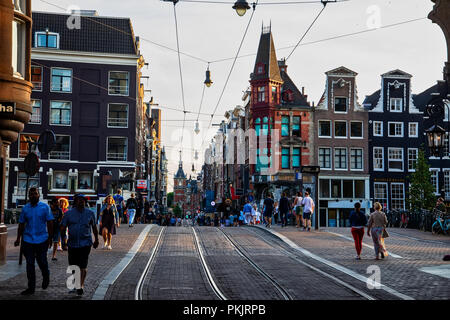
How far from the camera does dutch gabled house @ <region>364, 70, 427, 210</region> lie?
53.1 m

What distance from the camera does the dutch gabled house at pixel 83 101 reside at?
47844 millimetres

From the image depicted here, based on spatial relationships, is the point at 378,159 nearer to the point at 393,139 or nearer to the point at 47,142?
the point at 393,139

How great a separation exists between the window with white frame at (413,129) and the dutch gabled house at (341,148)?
391cm

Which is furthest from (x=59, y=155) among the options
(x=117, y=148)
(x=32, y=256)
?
(x=32, y=256)

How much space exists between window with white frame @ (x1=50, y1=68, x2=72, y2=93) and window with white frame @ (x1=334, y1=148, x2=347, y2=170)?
2433 centimetres

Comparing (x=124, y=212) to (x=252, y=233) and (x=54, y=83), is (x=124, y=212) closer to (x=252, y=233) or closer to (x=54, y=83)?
(x=252, y=233)

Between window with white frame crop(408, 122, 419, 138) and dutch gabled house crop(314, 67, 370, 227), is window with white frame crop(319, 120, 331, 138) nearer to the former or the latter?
dutch gabled house crop(314, 67, 370, 227)

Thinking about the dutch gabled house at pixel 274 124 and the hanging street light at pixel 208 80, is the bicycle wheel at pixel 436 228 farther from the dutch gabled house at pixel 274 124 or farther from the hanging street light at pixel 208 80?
the dutch gabled house at pixel 274 124

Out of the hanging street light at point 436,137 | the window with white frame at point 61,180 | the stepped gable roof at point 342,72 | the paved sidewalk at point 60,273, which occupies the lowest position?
the paved sidewalk at point 60,273

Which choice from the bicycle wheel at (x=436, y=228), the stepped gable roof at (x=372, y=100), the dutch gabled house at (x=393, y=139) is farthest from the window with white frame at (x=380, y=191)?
the bicycle wheel at (x=436, y=228)

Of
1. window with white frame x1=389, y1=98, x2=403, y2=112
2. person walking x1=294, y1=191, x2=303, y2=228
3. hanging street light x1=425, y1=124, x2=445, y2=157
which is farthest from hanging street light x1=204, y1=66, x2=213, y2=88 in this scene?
window with white frame x1=389, y1=98, x2=403, y2=112

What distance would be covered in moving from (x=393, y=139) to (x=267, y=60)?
13791 mm

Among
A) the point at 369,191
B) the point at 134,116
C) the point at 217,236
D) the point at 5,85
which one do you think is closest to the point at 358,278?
the point at 5,85

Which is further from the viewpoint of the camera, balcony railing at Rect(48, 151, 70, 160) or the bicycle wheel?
balcony railing at Rect(48, 151, 70, 160)
